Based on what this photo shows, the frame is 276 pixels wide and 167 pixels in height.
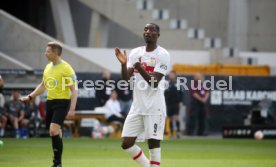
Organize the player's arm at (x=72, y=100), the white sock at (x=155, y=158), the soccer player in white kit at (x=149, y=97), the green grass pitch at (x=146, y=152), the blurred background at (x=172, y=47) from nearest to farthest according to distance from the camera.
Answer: the soccer player in white kit at (x=149, y=97)
the white sock at (x=155, y=158)
the player's arm at (x=72, y=100)
the green grass pitch at (x=146, y=152)
the blurred background at (x=172, y=47)

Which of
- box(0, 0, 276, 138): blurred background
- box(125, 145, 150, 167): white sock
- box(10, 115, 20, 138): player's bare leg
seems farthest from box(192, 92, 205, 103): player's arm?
box(125, 145, 150, 167): white sock

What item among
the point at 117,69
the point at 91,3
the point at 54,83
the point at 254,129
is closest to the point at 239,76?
the point at 254,129

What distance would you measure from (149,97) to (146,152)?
322 inches

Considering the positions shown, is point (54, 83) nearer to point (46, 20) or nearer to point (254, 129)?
point (254, 129)

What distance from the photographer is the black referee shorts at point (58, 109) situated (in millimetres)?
17562

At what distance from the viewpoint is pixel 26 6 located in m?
43.5

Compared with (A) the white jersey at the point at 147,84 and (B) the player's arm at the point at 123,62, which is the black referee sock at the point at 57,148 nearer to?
(A) the white jersey at the point at 147,84

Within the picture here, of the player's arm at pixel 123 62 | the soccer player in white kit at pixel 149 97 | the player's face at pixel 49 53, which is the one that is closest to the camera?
the player's arm at pixel 123 62

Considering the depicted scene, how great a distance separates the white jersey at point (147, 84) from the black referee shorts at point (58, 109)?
2.65 m

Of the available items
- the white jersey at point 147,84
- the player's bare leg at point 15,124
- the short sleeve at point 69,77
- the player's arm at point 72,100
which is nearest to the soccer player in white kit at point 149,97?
the white jersey at point 147,84

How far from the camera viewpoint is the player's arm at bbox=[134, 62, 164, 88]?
14680 mm

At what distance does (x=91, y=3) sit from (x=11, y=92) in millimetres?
8707

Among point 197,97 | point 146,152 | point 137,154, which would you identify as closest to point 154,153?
point 137,154

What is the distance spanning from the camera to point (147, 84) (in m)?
15.1
